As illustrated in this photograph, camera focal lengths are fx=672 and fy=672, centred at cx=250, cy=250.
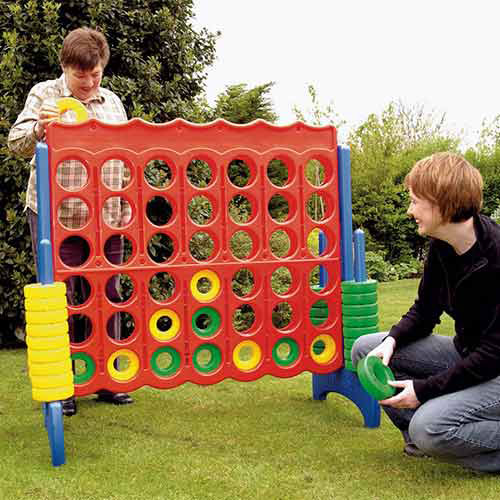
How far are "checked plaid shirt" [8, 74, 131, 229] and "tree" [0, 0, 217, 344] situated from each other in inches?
68.6

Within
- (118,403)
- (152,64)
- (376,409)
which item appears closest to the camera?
(376,409)

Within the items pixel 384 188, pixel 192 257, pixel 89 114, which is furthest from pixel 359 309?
pixel 384 188

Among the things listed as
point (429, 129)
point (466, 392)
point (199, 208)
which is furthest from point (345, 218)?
point (429, 129)

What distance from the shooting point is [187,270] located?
303 centimetres

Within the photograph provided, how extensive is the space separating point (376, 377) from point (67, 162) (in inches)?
69.9

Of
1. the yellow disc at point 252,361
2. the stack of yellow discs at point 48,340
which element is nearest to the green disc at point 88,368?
the stack of yellow discs at point 48,340

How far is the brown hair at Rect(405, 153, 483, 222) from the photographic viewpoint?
2.28 metres

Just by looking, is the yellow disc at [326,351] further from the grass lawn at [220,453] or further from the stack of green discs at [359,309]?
the grass lawn at [220,453]

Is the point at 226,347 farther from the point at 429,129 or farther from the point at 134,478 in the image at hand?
the point at 429,129

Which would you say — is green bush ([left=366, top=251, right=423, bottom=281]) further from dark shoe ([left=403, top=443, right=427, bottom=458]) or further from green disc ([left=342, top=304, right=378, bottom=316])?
dark shoe ([left=403, top=443, right=427, bottom=458])

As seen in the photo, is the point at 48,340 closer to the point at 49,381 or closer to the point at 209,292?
the point at 49,381

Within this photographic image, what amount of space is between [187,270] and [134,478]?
94cm

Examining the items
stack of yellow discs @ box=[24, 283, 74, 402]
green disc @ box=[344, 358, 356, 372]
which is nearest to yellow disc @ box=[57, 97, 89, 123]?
stack of yellow discs @ box=[24, 283, 74, 402]

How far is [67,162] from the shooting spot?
321cm
